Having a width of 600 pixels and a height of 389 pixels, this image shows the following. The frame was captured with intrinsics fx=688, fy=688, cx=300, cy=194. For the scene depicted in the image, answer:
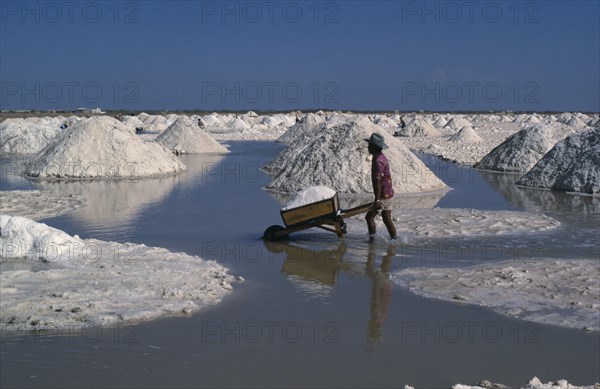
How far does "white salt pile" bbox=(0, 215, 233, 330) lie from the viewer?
519 cm

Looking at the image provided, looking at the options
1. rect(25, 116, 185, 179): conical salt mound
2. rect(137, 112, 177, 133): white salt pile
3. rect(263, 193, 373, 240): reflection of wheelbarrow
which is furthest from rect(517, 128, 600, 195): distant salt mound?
rect(137, 112, 177, 133): white salt pile

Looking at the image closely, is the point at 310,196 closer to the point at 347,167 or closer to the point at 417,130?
Result: the point at 347,167

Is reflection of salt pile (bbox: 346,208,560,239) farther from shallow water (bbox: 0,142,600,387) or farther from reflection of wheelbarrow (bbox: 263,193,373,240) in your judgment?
reflection of wheelbarrow (bbox: 263,193,373,240)

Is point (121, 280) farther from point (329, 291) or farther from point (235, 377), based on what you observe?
point (235, 377)

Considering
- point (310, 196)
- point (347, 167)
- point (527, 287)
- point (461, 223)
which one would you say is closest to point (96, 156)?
point (347, 167)

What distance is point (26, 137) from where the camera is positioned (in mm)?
27062

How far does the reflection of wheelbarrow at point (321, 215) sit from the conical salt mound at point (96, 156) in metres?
9.52

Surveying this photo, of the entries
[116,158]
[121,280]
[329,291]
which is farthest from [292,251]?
[116,158]

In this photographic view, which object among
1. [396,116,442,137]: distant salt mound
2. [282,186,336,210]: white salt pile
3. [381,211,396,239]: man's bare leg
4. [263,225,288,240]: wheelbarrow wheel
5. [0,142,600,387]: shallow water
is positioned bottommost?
[0,142,600,387]: shallow water

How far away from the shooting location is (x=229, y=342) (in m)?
4.72

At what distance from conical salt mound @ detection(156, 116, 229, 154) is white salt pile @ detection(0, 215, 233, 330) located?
19187mm

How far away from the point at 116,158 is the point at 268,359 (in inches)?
546

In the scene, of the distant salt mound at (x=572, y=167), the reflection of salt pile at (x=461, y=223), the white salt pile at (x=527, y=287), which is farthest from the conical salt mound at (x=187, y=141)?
the white salt pile at (x=527, y=287)

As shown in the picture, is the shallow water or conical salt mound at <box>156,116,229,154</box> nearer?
the shallow water
